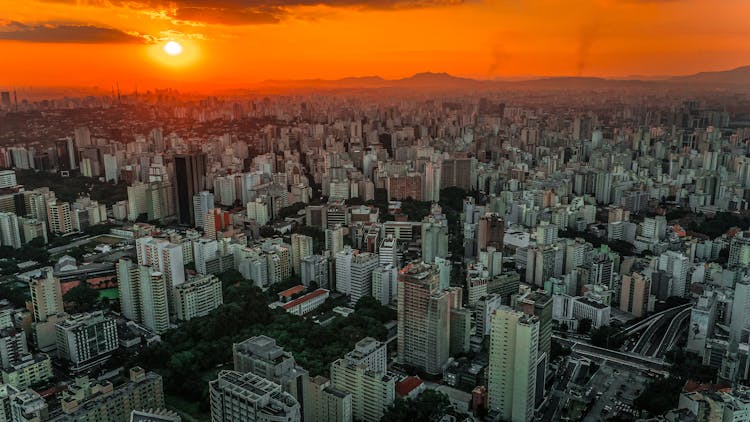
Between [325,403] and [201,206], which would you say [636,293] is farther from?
[201,206]

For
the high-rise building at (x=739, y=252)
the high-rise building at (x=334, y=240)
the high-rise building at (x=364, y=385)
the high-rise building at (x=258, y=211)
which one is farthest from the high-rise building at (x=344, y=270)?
the high-rise building at (x=739, y=252)

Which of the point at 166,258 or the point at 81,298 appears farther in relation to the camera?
the point at 166,258

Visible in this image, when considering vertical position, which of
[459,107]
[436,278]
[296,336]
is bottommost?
[296,336]

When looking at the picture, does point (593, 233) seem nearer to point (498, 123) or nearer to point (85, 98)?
point (498, 123)

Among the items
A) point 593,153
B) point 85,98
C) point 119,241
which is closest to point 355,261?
point 119,241

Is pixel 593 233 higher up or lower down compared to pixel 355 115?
lower down

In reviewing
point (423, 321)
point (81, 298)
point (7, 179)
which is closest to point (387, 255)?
point (423, 321)
